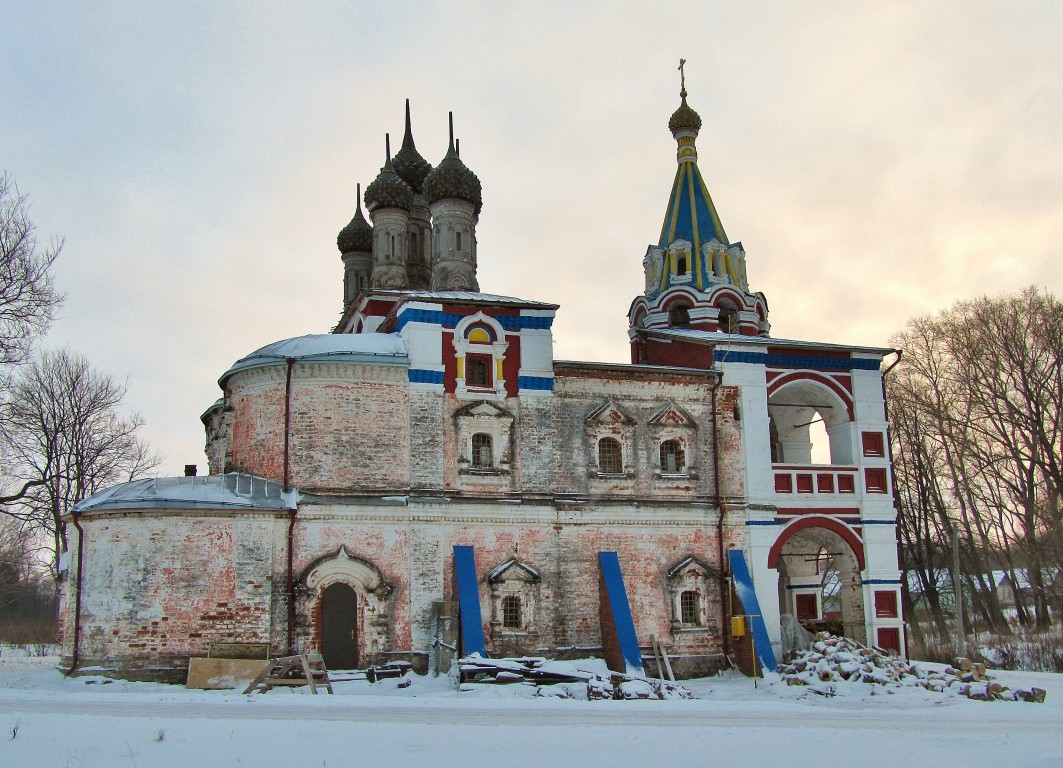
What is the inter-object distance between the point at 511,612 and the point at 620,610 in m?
2.04

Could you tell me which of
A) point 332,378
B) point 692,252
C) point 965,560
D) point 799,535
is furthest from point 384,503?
point 965,560

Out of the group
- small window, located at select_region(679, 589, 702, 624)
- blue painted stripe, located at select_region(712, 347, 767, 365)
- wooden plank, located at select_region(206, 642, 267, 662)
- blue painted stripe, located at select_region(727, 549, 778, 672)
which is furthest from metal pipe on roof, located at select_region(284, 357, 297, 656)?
blue painted stripe, located at select_region(712, 347, 767, 365)

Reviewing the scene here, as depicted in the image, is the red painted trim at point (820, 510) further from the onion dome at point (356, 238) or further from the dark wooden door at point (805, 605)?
the onion dome at point (356, 238)

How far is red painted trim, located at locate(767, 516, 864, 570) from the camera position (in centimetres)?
2134

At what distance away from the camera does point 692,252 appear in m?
26.6

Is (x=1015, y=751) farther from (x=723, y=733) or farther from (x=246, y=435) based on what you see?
(x=246, y=435)

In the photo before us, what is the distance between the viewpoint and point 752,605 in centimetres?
2025

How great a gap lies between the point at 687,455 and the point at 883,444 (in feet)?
15.4

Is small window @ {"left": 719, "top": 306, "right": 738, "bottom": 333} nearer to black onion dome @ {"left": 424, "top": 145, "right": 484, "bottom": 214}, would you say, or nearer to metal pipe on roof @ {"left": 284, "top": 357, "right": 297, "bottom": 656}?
black onion dome @ {"left": 424, "top": 145, "right": 484, "bottom": 214}

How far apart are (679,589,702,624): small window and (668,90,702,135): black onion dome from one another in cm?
1402

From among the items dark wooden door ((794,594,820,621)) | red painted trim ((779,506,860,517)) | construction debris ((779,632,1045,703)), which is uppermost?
red painted trim ((779,506,860,517))

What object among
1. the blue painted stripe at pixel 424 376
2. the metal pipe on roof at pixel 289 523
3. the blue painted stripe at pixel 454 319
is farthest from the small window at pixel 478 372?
the metal pipe on roof at pixel 289 523

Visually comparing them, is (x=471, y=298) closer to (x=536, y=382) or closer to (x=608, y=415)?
(x=536, y=382)

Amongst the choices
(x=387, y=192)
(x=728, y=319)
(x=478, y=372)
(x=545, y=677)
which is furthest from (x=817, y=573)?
(x=387, y=192)
